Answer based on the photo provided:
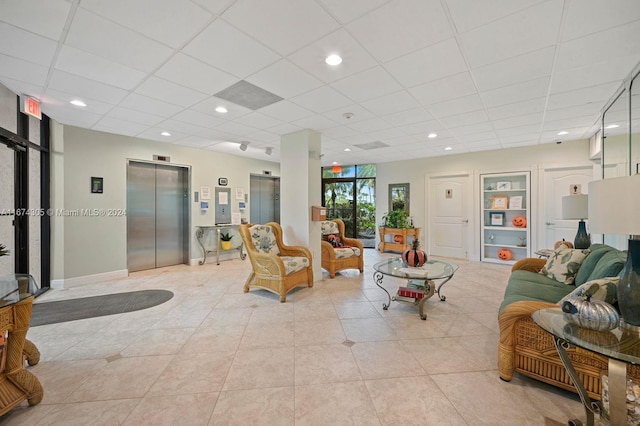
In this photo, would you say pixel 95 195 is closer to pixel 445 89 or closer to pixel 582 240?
pixel 445 89

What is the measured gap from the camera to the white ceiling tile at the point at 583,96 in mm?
3010

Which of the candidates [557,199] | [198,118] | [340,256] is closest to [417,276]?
[340,256]

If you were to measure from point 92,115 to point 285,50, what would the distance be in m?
3.48

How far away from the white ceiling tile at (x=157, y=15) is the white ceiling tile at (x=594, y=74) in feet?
11.3

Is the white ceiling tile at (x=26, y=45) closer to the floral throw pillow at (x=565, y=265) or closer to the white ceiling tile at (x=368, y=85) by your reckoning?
the white ceiling tile at (x=368, y=85)

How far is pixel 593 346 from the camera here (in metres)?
1.27

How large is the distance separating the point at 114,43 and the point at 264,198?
5.62 meters

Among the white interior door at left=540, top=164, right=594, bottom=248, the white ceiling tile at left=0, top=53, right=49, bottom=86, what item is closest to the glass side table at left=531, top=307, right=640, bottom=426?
the white ceiling tile at left=0, top=53, right=49, bottom=86

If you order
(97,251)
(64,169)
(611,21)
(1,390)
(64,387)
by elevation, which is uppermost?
(611,21)

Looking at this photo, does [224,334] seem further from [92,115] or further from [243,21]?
[92,115]

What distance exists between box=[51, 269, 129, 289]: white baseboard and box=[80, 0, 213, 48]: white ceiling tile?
4371 millimetres

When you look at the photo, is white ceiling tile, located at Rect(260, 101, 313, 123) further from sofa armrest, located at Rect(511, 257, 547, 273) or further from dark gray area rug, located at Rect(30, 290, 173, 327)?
sofa armrest, located at Rect(511, 257, 547, 273)

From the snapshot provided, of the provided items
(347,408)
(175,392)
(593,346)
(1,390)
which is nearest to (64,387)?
(1,390)

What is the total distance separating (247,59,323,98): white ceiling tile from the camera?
2615 mm
